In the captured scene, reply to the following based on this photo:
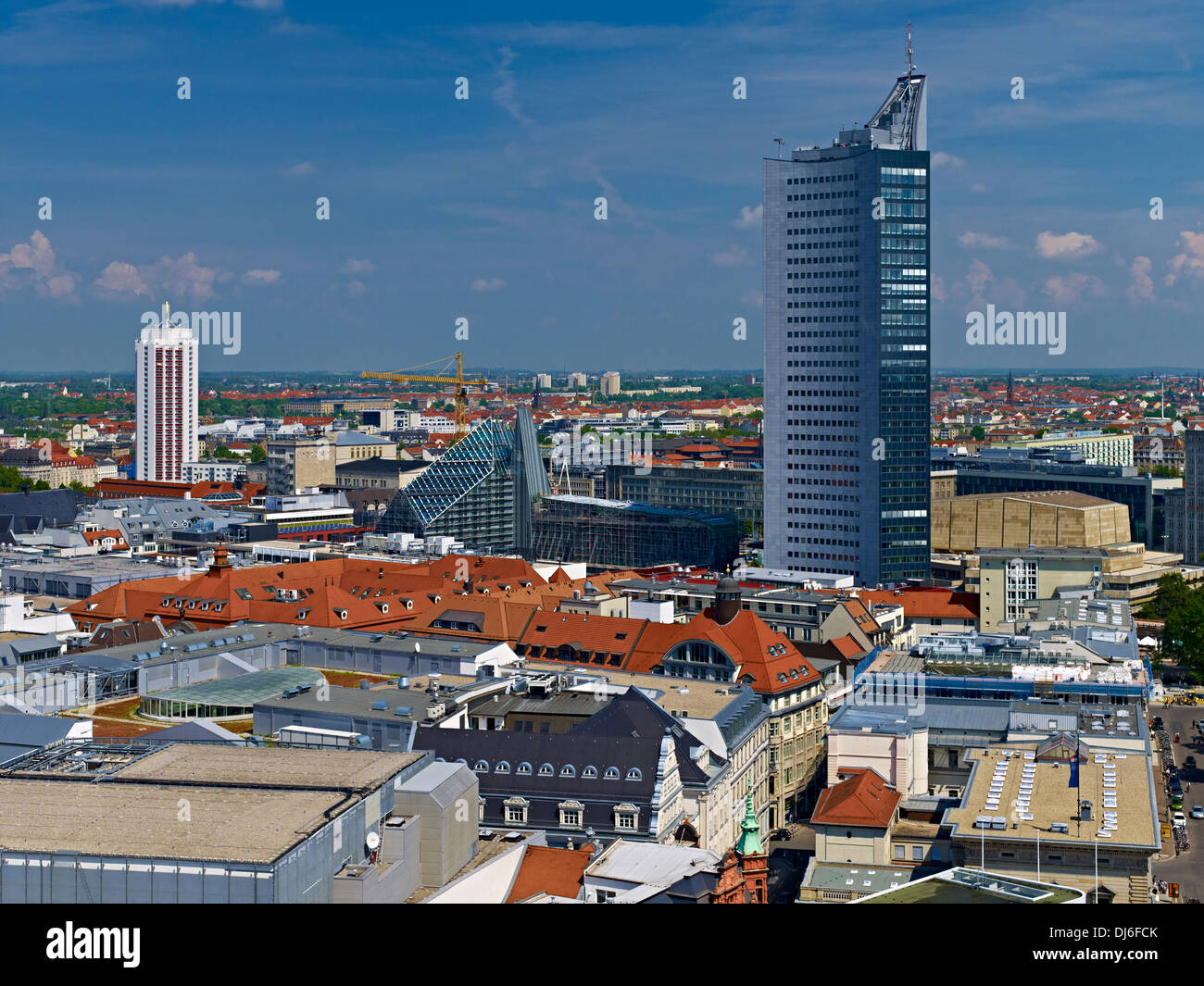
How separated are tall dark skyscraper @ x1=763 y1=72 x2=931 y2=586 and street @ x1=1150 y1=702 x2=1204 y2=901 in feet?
77.8

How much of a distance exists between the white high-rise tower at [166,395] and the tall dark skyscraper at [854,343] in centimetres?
7788

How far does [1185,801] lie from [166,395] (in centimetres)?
11727

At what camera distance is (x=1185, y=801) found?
44625 mm

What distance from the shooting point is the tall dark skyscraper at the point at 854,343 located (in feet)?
261

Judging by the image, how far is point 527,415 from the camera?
87750 mm

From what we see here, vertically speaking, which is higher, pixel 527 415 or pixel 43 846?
pixel 527 415

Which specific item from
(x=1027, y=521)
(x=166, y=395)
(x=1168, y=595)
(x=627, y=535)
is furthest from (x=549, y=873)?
(x=166, y=395)

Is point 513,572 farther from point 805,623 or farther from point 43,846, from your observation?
point 43,846

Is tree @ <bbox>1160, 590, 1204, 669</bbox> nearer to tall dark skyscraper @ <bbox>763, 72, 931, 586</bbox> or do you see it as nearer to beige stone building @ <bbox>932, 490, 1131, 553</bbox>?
tall dark skyscraper @ <bbox>763, 72, 931, 586</bbox>

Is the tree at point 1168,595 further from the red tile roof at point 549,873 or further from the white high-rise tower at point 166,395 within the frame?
the white high-rise tower at point 166,395

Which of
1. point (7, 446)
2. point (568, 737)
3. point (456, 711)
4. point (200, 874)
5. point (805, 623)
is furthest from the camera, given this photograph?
point (7, 446)

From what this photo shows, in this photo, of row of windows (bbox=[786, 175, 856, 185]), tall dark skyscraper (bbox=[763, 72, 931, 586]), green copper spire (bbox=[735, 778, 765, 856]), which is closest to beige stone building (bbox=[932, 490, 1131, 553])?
tall dark skyscraper (bbox=[763, 72, 931, 586])
